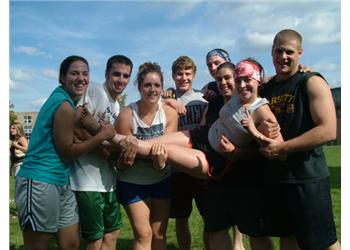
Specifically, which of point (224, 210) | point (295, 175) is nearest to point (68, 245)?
point (224, 210)

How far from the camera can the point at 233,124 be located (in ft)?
A: 13.0

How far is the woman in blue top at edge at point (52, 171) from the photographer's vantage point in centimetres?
358

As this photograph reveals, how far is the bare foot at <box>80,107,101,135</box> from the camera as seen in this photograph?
395 centimetres

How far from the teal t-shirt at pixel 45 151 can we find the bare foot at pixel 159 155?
0.92 meters

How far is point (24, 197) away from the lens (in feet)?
11.8

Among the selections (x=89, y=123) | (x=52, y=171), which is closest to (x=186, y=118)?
(x=89, y=123)

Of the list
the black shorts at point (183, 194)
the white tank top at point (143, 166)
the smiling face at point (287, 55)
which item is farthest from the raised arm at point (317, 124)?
the black shorts at point (183, 194)

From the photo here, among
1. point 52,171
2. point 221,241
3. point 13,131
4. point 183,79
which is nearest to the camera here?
point 52,171

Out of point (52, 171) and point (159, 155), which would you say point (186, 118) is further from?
point (52, 171)

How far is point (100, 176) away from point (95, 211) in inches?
14.7

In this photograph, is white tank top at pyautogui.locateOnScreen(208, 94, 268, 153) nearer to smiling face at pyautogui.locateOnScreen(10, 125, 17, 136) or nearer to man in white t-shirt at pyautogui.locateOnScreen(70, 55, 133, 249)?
man in white t-shirt at pyautogui.locateOnScreen(70, 55, 133, 249)

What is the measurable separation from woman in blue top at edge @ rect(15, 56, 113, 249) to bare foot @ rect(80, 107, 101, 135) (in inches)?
3.1
